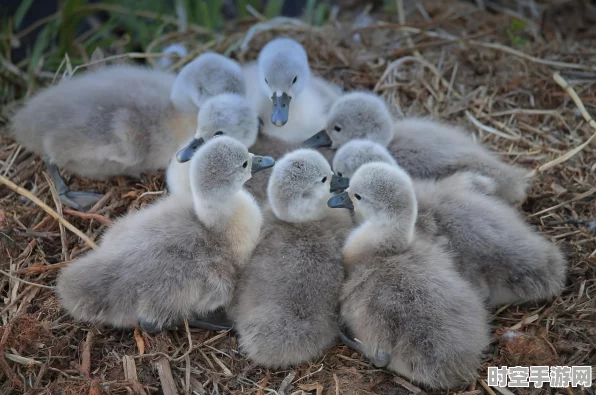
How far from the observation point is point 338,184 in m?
2.76

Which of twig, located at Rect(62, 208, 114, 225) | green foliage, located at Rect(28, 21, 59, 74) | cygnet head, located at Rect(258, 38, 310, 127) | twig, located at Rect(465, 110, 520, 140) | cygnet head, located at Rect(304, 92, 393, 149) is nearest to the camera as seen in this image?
twig, located at Rect(62, 208, 114, 225)

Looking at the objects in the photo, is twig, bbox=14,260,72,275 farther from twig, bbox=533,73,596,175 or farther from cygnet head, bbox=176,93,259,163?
twig, bbox=533,73,596,175

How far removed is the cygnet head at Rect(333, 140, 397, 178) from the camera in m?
2.80

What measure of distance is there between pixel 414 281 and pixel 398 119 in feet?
4.97

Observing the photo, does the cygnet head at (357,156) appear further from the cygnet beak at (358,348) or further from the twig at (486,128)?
the twig at (486,128)

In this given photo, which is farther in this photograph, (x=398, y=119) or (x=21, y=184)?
(x=398, y=119)

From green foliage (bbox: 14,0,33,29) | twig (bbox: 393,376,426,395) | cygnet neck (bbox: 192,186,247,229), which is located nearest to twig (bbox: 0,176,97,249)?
cygnet neck (bbox: 192,186,247,229)

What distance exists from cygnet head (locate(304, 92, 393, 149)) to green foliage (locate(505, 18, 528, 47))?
162 cm

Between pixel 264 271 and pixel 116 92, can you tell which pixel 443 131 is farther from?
pixel 116 92

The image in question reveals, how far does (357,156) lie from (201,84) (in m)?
0.90

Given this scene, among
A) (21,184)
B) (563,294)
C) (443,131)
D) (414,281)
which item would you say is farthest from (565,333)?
(21,184)

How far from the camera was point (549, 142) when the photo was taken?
3.60 meters

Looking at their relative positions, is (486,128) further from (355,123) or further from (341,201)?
(341,201)

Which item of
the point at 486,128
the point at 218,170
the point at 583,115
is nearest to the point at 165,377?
the point at 218,170
